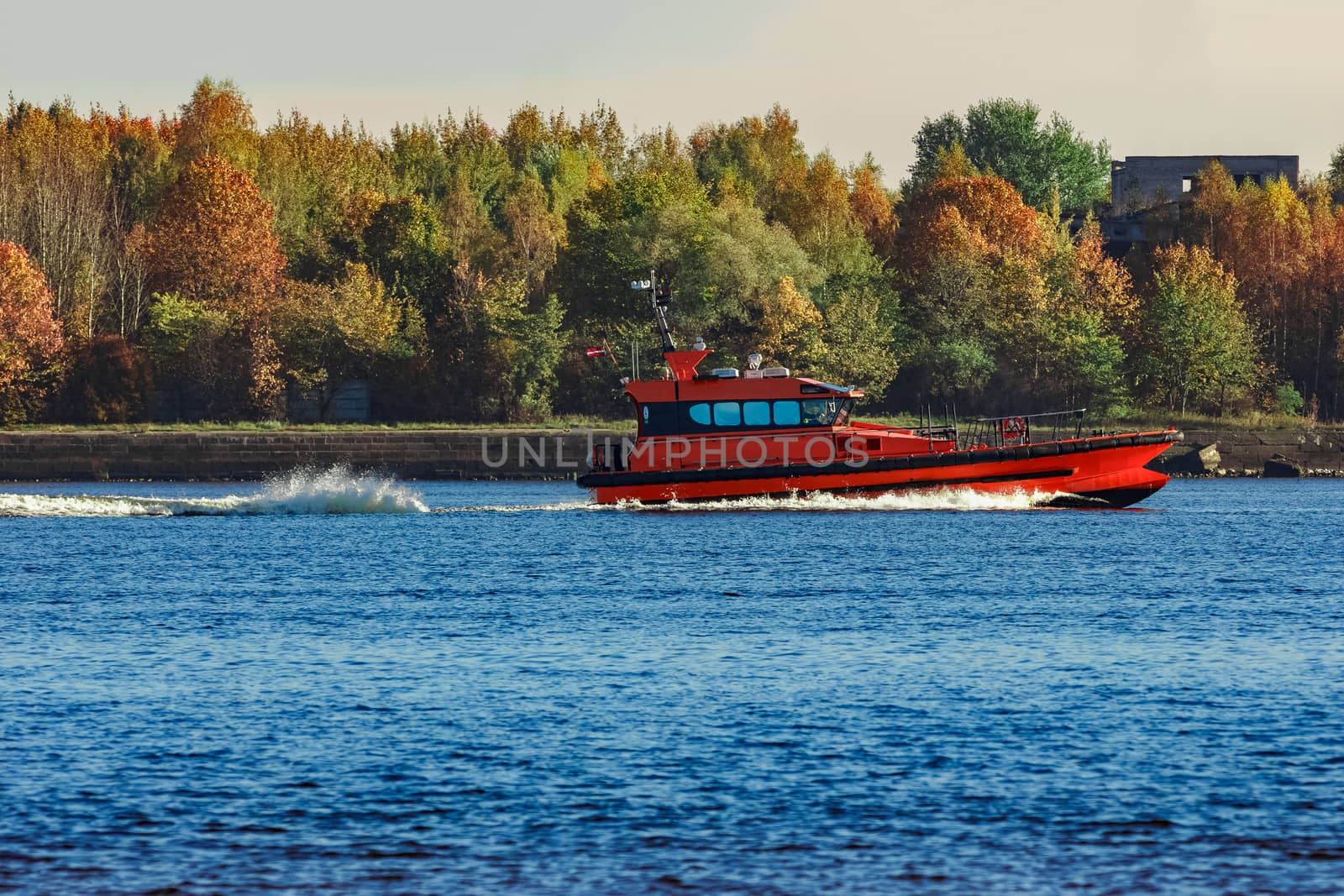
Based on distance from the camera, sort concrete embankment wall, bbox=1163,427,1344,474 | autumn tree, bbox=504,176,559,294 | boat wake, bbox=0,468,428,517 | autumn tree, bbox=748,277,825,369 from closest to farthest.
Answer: boat wake, bbox=0,468,428,517 < concrete embankment wall, bbox=1163,427,1344,474 < autumn tree, bbox=748,277,825,369 < autumn tree, bbox=504,176,559,294

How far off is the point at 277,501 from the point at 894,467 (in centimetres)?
2057

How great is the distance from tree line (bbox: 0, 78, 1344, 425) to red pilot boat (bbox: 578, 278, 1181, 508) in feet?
114

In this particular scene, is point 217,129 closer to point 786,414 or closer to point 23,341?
point 23,341

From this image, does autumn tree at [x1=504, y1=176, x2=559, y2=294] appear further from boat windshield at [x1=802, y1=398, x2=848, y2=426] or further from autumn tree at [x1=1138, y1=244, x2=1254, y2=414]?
boat windshield at [x1=802, y1=398, x2=848, y2=426]

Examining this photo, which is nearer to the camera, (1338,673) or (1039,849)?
(1039,849)

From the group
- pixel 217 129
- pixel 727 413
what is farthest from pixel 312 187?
pixel 727 413

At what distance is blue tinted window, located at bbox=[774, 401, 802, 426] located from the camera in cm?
4497

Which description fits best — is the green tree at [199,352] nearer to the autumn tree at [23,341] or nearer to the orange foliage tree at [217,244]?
the orange foliage tree at [217,244]

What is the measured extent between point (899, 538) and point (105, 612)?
2081 centimetres

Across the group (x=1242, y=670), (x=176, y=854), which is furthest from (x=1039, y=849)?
(x=1242, y=670)

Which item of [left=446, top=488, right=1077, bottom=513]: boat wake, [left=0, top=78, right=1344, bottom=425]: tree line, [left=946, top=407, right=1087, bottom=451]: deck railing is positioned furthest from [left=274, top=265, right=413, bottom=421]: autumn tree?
[left=446, top=488, right=1077, bottom=513]: boat wake

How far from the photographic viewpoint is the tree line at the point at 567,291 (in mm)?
82500

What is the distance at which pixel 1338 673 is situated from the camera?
71.3ft

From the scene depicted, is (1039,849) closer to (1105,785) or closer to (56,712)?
(1105,785)
